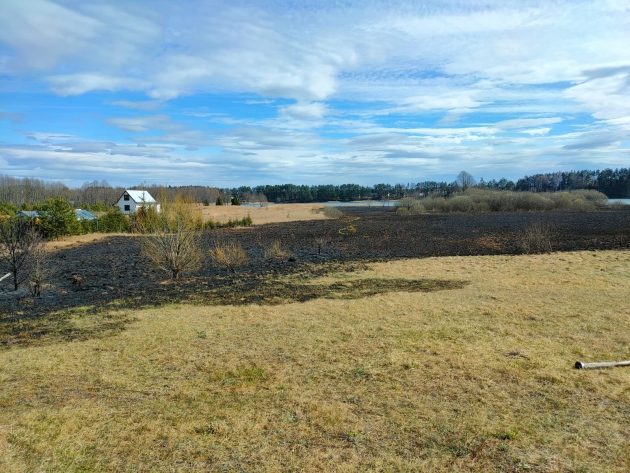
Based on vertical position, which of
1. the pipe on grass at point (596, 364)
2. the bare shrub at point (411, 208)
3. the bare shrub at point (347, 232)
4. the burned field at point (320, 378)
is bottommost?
the bare shrub at point (347, 232)

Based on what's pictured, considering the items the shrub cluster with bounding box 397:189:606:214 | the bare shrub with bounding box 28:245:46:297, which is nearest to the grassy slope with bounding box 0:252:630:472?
the bare shrub with bounding box 28:245:46:297

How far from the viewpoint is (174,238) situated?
16.9 meters

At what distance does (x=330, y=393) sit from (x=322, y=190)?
582 ft

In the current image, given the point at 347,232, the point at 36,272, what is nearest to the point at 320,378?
the point at 36,272

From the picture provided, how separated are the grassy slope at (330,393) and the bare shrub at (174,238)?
562 cm

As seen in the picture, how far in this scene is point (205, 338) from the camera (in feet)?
30.6

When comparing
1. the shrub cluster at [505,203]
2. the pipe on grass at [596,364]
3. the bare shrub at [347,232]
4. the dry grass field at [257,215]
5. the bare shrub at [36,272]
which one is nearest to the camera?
the pipe on grass at [596,364]

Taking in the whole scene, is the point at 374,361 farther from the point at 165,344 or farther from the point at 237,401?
the point at 165,344

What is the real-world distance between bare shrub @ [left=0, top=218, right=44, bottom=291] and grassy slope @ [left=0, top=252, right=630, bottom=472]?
20.4 ft

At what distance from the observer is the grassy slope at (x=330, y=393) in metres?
4.84

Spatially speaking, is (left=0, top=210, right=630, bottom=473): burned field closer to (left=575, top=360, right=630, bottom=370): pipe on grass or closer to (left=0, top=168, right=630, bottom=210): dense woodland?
(left=575, top=360, right=630, bottom=370): pipe on grass

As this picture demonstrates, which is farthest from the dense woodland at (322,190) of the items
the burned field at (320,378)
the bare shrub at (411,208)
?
the burned field at (320,378)

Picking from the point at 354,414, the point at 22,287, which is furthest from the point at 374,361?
the point at 22,287

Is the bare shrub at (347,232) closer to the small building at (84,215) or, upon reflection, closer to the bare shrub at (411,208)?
the small building at (84,215)
